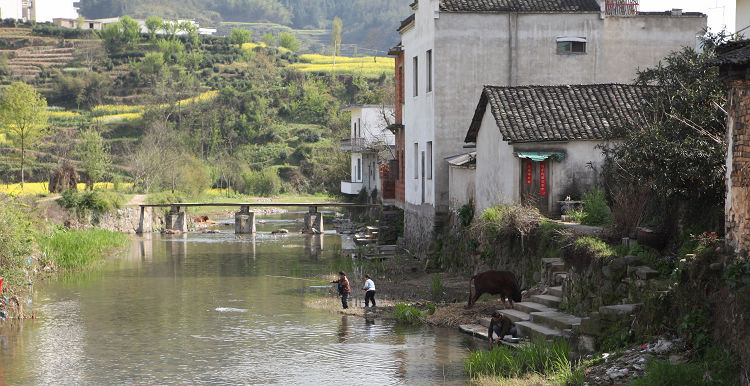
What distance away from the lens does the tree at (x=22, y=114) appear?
62688mm

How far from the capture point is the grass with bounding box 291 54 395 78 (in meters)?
135

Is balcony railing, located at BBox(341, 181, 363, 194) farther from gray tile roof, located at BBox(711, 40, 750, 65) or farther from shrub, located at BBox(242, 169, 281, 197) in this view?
gray tile roof, located at BBox(711, 40, 750, 65)

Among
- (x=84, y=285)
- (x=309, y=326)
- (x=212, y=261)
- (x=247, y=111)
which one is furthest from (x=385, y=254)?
(x=247, y=111)

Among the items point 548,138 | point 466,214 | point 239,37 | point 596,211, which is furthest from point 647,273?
point 239,37

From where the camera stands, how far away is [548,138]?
87.4ft

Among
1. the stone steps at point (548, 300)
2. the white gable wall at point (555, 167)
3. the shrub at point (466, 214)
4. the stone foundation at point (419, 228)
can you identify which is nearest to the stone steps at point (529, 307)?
the stone steps at point (548, 300)

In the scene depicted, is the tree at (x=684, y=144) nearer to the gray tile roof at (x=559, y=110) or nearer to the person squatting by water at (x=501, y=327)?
the person squatting by water at (x=501, y=327)

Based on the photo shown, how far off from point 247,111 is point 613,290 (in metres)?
100

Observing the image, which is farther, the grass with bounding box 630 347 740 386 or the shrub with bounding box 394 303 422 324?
the shrub with bounding box 394 303 422 324

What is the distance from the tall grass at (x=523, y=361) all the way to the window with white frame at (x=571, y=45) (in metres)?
18.6

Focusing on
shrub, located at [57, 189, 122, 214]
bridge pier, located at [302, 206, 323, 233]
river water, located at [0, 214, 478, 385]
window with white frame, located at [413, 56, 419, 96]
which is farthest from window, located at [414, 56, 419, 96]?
shrub, located at [57, 189, 122, 214]

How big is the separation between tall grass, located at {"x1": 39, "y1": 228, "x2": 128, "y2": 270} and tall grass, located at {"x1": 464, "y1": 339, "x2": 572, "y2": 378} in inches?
888

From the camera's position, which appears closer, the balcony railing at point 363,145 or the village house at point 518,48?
the village house at point 518,48

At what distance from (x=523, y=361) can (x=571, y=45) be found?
19.7 metres
